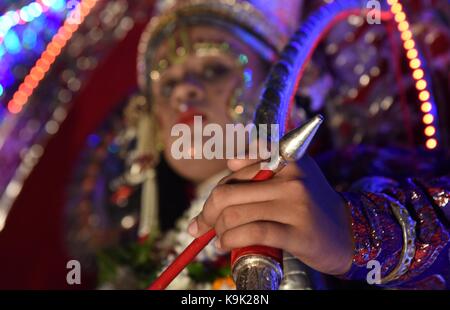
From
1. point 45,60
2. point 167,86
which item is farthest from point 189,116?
point 45,60

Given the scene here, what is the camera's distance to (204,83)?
1.71 metres

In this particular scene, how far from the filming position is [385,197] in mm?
945

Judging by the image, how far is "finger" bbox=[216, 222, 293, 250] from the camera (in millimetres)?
812

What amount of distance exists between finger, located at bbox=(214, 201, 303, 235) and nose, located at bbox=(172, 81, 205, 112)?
0.87 m

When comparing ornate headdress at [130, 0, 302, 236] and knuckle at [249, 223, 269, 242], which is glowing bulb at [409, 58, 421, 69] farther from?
knuckle at [249, 223, 269, 242]

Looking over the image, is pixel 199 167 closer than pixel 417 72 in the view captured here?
No

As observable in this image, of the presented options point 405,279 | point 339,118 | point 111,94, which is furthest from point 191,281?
point 111,94

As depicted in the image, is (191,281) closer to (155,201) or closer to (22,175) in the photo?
(155,201)

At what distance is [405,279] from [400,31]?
78cm

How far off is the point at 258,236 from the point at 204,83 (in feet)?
3.10

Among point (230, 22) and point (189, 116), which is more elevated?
point (230, 22)

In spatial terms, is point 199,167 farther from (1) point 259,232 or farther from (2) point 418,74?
(1) point 259,232

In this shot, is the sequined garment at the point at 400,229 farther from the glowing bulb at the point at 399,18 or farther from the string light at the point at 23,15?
the string light at the point at 23,15

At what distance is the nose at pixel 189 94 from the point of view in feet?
5.49
